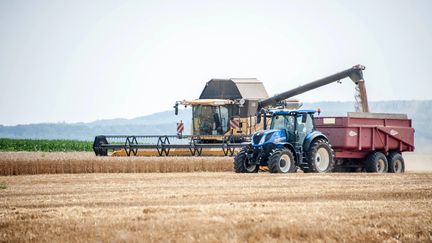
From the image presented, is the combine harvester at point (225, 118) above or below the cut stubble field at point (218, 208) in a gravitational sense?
above

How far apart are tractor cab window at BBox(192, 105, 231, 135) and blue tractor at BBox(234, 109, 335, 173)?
8.70 metres

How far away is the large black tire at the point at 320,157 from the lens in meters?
26.0

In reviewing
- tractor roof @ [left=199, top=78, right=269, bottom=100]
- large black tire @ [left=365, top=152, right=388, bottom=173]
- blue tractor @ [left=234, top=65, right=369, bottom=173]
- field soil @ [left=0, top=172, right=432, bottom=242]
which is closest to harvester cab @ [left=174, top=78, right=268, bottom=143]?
tractor roof @ [left=199, top=78, right=269, bottom=100]

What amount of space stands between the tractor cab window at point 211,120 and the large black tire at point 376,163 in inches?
322

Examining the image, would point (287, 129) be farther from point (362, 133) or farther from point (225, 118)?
point (225, 118)

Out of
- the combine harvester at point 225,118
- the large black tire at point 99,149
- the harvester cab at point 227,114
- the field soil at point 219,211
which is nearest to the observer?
the field soil at point 219,211

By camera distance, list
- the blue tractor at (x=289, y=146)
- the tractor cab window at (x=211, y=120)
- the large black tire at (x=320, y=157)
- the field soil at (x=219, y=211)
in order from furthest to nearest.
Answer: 1. the tractor cab window at (x=211, y=120)
2. the large black tire at (x=320, y=157)
3. the blue tractor at (x=289, y=146)
4. the field soil at (x=219, y=211)

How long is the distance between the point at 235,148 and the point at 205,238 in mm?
21596

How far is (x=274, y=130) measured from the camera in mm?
25938

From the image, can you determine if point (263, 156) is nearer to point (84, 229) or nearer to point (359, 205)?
point (359, 205)

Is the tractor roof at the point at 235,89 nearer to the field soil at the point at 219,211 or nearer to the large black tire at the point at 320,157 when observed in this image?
the large black tire at the point at 320,157

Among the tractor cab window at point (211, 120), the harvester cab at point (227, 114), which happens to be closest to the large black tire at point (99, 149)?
the harvester cab at point (227, 114)

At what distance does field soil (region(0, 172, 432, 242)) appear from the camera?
11.9 meters

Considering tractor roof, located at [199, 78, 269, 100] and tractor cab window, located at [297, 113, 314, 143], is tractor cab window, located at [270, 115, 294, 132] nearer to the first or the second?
tractor cab window, located at [297, 113, 314, 143]
